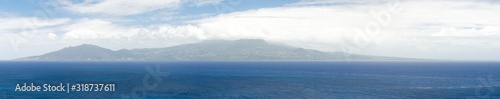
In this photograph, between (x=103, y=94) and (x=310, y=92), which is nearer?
(x=103, y=94)

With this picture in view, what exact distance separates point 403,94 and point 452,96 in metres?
12.0

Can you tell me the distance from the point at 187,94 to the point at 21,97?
137ft

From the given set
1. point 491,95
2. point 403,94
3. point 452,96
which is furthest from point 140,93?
point 491,95

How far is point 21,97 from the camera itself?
97938 millimetres

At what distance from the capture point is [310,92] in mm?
110688

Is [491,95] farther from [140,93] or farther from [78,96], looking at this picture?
[78,96]

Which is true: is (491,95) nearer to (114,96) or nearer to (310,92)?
→ (310,92)

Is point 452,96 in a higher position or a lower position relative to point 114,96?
lower

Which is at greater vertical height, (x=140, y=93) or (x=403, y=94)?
(x=140, y=93)

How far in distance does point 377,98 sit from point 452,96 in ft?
68.1

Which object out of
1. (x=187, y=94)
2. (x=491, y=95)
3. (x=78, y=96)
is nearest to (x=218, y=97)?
(x=187, y=94)

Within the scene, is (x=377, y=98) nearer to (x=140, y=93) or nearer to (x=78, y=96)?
(x=140, y=93)

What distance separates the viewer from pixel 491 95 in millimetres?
101438

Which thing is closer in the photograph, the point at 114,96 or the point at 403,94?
the point at 114,96
